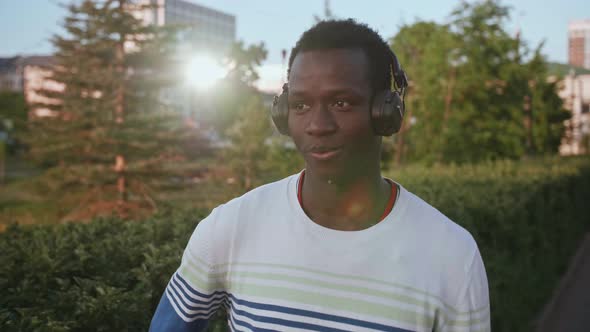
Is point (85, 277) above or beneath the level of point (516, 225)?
above

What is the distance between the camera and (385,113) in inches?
75.5

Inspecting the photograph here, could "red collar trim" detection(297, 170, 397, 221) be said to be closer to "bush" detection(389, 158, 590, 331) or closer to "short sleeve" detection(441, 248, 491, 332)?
"short sleeve" detection(441, 248, 491, 332)

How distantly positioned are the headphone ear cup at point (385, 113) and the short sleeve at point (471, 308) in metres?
0.54

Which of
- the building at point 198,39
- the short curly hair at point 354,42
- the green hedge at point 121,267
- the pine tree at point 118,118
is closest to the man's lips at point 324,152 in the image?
the short curly hair at point 354,42

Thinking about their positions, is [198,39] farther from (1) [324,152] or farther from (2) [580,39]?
(2) [580,39]

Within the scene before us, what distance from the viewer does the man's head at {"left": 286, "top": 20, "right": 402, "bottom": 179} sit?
6.08ft

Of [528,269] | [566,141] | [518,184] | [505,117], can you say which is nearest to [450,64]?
[505,117]

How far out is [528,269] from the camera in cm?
773

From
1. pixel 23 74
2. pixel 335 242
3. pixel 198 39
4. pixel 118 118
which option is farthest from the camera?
pixel 198 39

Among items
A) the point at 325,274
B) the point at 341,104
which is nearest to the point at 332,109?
the point at 341,104

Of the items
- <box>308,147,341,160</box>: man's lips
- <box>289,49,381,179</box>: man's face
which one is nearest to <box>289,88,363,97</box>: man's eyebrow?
<box>289,49,381,179</box>: man's face

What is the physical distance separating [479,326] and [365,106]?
0.79 m

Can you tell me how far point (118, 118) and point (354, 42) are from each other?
21.7 m

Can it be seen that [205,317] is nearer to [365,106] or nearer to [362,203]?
Answer: [362,203]
